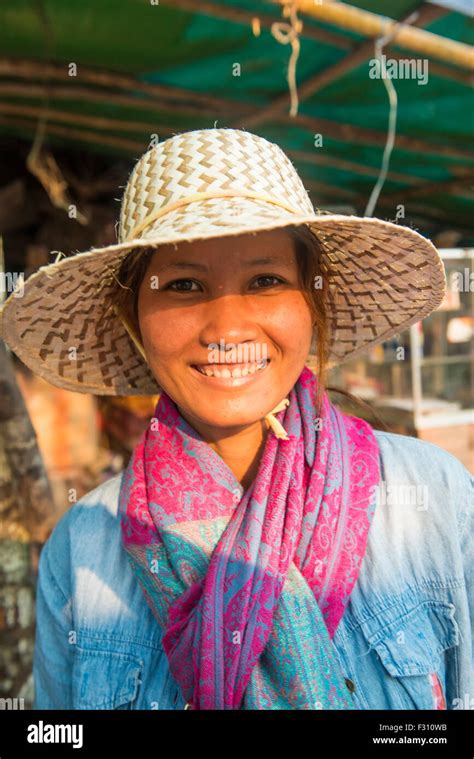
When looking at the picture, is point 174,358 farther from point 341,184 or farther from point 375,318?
point 341,184

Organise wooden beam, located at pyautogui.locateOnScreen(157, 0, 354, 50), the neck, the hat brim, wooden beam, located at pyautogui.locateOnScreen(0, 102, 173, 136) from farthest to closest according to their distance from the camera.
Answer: wooden beam, located at pyautogui.locateOnScreen(0, 102, 173, 136), wooden beam, located at pyautogui.locateOnScreen(157, 0, 354, 50), the neck, the hat brim

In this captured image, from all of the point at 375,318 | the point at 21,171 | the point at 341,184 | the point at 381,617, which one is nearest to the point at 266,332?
the point at 375,318

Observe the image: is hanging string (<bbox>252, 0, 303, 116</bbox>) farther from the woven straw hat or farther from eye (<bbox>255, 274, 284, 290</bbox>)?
eye (<bbox>255, 274, 284, 290</bbox>)

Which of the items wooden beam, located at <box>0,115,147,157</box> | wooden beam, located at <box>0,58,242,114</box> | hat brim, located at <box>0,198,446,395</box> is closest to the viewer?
hat brim, located at <box>0,198,446,395</box>

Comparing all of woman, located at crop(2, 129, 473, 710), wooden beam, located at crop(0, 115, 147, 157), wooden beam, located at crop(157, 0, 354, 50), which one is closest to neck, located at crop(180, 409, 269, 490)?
woman, located at crop(2, 129, 473, 710)

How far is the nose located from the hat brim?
13 cm

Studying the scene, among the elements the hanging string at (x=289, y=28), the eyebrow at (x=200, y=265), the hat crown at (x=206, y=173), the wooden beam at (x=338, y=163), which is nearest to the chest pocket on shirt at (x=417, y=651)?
the eyebrow at (x=200, y=265)

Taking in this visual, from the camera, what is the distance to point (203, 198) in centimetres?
108

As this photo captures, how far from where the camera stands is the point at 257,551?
3.57 ft

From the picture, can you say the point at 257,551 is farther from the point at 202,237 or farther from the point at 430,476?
the point at 202,237

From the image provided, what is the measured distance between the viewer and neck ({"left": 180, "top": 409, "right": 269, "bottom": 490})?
1.28 metres

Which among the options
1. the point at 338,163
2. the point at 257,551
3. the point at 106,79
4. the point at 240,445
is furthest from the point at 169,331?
the point at 338,163

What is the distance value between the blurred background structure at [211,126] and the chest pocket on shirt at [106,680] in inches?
30.5

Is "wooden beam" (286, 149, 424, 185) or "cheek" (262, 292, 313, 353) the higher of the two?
"wooden beam" (286, 149, 424, 185)
